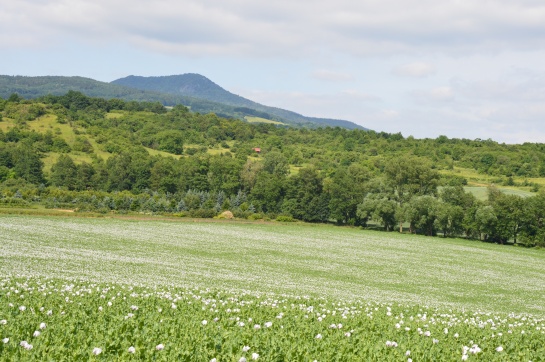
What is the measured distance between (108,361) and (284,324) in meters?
5.41

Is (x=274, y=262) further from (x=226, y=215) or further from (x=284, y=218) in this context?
(x=284, y=218)

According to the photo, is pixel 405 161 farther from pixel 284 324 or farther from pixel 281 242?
pixel 284 324

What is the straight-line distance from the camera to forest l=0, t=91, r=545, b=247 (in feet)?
286

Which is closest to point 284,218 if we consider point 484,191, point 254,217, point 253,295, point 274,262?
point 254,217

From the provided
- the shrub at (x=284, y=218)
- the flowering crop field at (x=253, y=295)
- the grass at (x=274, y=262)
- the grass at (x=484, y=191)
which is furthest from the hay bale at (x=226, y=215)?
the grass at (x=484, y=191)

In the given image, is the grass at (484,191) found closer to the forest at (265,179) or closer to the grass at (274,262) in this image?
the forest at (265,179)

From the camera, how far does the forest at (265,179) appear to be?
286 ft

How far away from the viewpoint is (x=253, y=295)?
1970cm

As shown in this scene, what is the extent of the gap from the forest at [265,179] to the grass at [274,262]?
15797 mm

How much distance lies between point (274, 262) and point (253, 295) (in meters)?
23.2

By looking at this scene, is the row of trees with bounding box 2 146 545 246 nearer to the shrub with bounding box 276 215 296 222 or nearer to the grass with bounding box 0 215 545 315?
the shrub with bounding box 276 215 296 222

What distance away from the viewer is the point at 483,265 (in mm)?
53219

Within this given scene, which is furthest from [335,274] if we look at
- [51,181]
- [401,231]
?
[51,181]

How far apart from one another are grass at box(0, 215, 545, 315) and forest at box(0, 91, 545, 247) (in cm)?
1580
